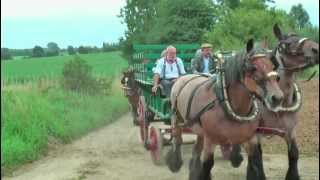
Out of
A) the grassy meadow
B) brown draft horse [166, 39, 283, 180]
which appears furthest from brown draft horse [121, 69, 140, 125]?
brown draft horse [166, 39, 283, 180]

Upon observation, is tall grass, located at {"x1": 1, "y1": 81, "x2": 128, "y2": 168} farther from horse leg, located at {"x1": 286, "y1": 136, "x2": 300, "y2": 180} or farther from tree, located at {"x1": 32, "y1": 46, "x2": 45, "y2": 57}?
tree, located at {"x1": 32, "y1": 46, "x2": 45, "y2": 57}

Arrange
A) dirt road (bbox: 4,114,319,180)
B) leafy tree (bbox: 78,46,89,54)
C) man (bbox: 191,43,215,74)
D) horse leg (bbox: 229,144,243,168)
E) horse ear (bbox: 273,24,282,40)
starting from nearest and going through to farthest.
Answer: horse ear (bbox: 273,24,282,40) → horse leg (bbox: 229,144,243,168) → dirt road (bbox: 4,114,319,180) → man (bbox: 191,43,215,74) → leafy tree (bbox: 78,46,89,54)

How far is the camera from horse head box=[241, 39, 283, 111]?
607cm

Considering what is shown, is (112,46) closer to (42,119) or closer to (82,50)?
(82,50)

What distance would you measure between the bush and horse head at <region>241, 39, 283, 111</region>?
41.5ft

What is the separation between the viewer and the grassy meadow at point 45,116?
10648 mm

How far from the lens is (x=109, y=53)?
3503cm

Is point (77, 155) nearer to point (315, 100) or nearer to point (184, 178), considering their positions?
point (184, 178)

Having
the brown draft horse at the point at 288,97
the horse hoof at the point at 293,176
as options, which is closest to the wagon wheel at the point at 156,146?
the brown draft horse at the point at 288,97

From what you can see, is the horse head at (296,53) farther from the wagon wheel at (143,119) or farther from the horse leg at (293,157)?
the wagon wheel at (143,119)

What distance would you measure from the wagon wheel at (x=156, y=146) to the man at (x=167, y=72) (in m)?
0.71

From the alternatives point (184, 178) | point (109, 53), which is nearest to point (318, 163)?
point (184, 178)

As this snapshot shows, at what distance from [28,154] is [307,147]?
14.5ft

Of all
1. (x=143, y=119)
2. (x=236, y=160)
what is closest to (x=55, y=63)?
(x=143, y=119)
